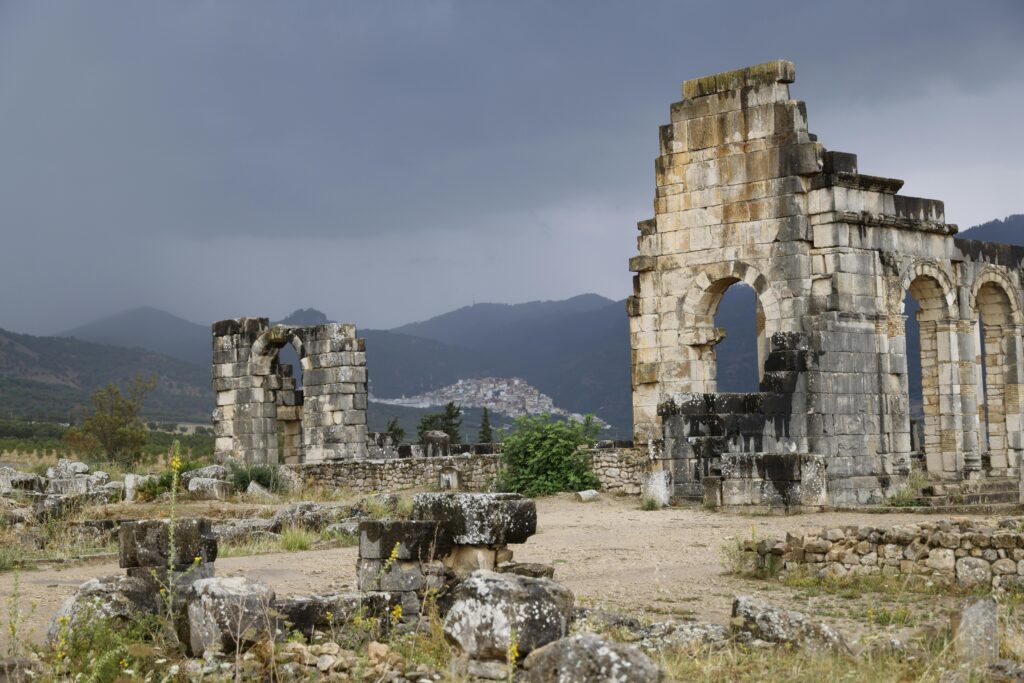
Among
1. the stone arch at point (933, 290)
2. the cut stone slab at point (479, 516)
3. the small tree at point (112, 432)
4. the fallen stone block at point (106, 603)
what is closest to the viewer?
the fallen stone block at point (106, 603)

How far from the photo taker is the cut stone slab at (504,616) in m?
7.93

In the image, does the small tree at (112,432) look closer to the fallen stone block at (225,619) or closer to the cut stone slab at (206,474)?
the cut stone slab at (206,474)

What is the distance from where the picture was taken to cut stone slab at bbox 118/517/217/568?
31.9ft

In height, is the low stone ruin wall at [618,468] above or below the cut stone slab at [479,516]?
above

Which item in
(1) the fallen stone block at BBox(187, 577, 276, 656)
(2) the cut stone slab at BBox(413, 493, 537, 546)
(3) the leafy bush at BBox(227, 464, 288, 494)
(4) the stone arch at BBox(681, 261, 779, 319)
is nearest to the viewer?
(1) the fallen stone block at BBox(187, 577, 276, 656)

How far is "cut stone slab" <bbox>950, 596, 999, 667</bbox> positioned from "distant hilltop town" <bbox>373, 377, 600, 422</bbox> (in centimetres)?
12384

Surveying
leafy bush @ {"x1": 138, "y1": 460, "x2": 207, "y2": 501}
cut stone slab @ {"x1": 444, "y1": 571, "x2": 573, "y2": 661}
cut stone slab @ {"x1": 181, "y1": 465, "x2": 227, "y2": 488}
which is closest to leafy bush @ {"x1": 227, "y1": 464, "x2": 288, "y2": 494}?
cut stone slab @ {"x1": 181, "y1": 465, "x2": 227, "y2": 488}

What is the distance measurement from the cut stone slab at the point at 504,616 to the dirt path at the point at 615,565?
235cm

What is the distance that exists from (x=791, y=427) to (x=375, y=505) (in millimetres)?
6408

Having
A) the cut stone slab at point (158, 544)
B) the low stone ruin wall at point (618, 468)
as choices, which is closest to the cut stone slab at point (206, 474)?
the low stone ruin wall at point (618, 468)

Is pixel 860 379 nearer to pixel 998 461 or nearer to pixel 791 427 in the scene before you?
pixel 791 427

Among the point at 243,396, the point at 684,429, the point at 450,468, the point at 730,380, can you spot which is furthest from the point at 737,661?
the point at 730,380

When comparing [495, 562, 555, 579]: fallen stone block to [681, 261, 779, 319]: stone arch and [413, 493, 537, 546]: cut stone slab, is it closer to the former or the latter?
[413, 493, 537, 546]: cut stone slab

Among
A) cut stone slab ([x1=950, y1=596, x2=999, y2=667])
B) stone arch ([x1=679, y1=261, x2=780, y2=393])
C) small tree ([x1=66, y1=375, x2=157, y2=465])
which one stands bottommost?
cut stone slab ([x1=950, y1=596, x2=999, y2=667])
